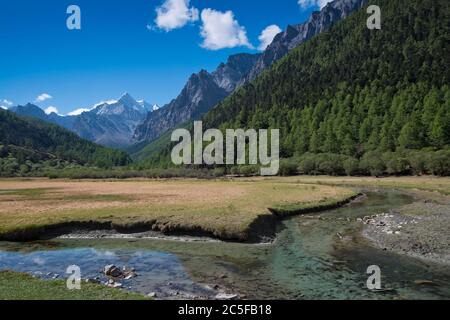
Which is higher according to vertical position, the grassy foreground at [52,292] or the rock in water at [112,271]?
the grassy foreground at [52,292]

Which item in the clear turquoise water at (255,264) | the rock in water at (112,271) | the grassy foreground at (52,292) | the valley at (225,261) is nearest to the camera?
the grassy foreground at (52,292)

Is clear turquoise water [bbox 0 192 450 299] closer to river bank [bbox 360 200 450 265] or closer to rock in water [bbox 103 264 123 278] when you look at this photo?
rock in water [bbox 103 264 123 278]

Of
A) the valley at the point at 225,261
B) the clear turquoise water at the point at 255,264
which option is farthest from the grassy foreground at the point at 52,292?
the clear turquoise water at the point at 255,264

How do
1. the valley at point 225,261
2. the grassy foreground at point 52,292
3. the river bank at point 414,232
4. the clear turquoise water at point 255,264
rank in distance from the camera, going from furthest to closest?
the river bank at point 414,232 < the clear turquoise water at point 255,264 < the valley at point 225,261 < the grassy foreground at point 52,292

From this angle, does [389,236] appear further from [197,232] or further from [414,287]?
[197,232]

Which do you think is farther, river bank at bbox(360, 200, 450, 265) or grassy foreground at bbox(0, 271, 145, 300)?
river bank at bbox(360, 200, 450, 265)

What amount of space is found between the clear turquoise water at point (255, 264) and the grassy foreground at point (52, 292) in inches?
106

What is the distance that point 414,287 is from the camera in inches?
963

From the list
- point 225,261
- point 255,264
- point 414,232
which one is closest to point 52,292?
point 225,261

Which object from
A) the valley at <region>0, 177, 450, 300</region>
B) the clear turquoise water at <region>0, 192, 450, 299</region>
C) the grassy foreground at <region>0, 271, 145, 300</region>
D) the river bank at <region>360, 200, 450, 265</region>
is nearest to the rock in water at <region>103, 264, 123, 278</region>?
the valley at <region>0, 177, 450, 300</region>

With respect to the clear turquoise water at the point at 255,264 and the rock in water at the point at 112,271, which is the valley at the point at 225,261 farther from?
the rock in water at the point at 112,271

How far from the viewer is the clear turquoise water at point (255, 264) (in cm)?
2439

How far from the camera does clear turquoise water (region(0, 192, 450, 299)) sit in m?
24.4

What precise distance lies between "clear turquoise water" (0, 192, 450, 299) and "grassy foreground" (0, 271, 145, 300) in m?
2.70
